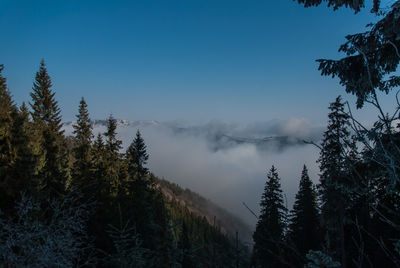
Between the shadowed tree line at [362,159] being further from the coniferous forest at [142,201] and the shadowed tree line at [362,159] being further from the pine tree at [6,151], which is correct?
the pine tree at [6,151]

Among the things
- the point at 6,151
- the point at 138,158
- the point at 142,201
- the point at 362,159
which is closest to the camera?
the point at 362,159

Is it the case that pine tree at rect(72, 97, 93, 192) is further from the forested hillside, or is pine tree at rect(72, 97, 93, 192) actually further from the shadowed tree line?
the shadowed tree line

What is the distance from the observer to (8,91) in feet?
64.1

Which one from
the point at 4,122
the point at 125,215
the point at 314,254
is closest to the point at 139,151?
the point at 125,215

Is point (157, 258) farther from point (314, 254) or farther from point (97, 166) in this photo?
point (97, 166)

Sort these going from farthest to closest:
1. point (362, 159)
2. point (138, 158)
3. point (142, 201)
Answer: point (138, 158) → point (142, 201) → point (362, 159)

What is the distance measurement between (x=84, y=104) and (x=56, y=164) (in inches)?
488

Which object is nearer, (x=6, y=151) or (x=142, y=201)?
(x=6, y=151)

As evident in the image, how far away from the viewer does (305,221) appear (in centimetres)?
2144

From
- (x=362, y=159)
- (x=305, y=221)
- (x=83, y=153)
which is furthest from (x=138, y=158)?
(x=362, y=159)

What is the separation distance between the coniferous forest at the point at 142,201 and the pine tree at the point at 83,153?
116mm

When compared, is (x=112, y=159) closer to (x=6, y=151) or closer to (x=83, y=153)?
(x=83, y=153)

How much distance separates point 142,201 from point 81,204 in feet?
47.9

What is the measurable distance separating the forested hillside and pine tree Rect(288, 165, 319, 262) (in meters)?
7.26
